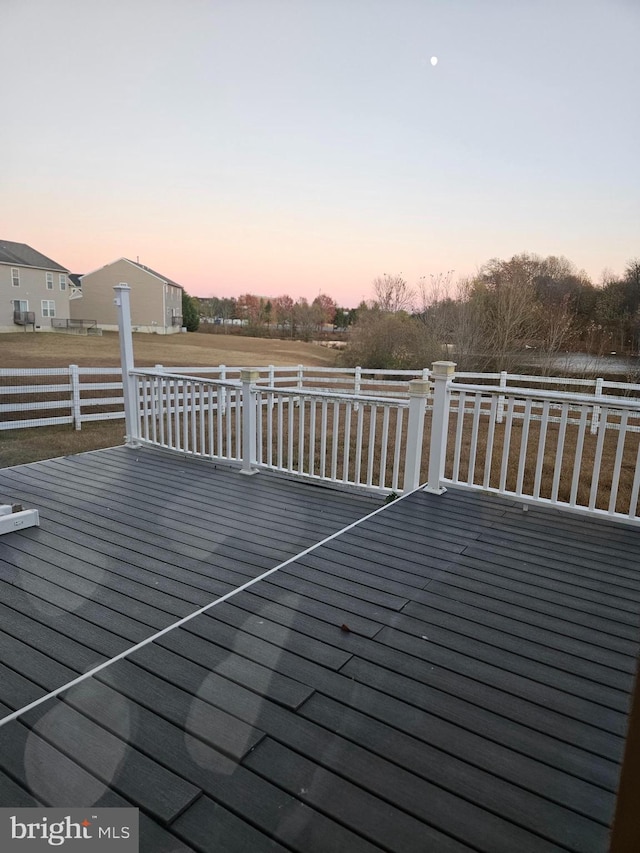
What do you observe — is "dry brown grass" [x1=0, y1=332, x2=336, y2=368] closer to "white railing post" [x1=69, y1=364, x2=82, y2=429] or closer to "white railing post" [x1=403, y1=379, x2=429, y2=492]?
"white railing post" [x1=69, y1=364, x2=82, y2=429]

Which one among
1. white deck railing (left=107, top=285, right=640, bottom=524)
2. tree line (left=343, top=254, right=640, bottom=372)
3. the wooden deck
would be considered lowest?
the wooden deck

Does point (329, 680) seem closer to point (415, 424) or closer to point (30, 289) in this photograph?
point (415, 424)

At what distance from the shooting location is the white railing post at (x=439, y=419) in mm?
3768

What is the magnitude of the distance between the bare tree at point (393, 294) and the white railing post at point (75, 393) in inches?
355

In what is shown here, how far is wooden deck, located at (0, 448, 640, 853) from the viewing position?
1.30 meters

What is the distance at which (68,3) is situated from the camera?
20.6 ft

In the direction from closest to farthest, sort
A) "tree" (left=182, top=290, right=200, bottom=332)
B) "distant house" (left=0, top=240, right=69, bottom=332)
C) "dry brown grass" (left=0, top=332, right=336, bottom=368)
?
"dry brown grass" (left=0, top=332, right=336, bottom=368), "distant house" (left=0, top=240, right=69, bottom=332), "tree" (left=182, top=290, right=200, bottom=332)

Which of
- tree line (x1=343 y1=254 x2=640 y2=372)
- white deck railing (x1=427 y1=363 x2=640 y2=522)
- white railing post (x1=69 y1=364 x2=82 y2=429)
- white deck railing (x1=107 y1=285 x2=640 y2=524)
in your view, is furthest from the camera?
tree line (x1=343 y1=254 x2=640 y2=372)

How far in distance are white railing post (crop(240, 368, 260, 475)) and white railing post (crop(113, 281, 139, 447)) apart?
1567 mm

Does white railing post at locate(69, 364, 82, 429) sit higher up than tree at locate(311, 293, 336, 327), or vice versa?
tree at locate(311, 293, 336, 327)

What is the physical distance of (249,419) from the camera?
4.57 m

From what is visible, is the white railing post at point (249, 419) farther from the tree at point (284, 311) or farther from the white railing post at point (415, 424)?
the tree at point (284, 311)

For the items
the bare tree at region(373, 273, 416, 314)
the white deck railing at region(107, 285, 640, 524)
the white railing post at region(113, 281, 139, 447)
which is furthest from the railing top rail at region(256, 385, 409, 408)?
the bare tree at region(373, 273, 416, 314)

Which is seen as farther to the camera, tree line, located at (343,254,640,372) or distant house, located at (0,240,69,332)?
distant house, located at (0,240,69,332)
